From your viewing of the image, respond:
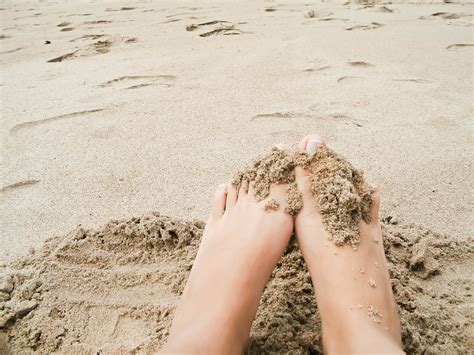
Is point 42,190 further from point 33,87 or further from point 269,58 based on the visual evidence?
point 269,58

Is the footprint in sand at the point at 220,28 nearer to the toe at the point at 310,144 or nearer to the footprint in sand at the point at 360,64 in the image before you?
the footprint in sand at the point at 360,64

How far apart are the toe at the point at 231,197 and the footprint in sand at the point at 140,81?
123 cm

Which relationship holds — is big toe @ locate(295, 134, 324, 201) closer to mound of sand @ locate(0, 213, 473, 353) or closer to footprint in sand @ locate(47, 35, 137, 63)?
mound of sand @ locate(0, 213, 473, 353)

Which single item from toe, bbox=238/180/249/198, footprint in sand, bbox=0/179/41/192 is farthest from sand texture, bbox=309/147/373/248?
footprint in sand, bbox=0/179/41/192

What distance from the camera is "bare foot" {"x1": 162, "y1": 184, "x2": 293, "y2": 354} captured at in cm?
104

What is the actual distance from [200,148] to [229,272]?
30.8 inches

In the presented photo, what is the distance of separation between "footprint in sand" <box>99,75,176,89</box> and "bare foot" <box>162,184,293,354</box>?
127 centimetres

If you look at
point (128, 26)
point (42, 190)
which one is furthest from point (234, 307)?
point (128, 26)

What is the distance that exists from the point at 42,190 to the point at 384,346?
1325 mm

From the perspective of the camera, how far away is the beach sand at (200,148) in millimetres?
1178

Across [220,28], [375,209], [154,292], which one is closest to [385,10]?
[220,28]

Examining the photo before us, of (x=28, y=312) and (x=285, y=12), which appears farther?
(x=285, y=12)

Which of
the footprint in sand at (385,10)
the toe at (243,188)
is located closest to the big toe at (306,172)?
the toe at (243,188)

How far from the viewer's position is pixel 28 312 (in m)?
1.16
